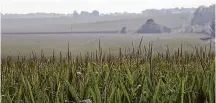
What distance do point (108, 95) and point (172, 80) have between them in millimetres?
647

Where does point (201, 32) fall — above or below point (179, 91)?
below

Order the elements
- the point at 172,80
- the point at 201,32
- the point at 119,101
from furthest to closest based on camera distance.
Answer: the point at 201,32, the point at 172,80, the point at 119,101

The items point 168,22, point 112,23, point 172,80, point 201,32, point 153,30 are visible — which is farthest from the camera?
point 112,23

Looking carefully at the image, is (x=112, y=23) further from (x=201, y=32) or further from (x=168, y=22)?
(x=201, y=32)

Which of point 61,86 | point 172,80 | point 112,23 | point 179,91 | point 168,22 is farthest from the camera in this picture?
point 112,23

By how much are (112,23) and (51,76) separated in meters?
44.2

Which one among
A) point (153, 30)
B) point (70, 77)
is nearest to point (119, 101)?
point (70, 77)

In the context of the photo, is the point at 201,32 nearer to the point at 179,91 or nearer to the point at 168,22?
the point at 168,22

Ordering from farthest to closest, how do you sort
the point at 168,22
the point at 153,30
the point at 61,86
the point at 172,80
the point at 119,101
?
the point at 168,22
the point at 153,30
the point at 172,80
the point at 61,86
the point at 119,101

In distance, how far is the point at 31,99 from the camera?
2.69m

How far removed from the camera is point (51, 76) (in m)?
3.38

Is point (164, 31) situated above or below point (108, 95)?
below

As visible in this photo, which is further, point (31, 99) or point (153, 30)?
point (153, 30)

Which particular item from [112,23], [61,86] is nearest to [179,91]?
[61,86]
